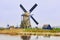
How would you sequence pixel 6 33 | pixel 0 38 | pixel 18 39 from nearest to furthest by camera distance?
pixel 0 38 → pixel 18 39 → pixel 6 33

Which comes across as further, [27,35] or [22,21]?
[22,21]

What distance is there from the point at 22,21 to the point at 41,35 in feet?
38.0

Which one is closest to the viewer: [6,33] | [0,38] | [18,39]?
[0,38]

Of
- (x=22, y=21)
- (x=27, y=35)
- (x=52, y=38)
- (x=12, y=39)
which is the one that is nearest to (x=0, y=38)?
(x=12, y=39)

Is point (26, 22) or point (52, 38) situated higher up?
point (26, 22)

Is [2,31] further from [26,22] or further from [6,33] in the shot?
[26,22]

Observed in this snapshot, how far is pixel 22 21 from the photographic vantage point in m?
53.7

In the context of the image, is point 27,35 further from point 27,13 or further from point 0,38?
point 27,13

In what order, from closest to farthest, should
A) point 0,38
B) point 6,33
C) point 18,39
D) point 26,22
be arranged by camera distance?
point 0,38 < point 18,39 < point 6,33 < point 26,22

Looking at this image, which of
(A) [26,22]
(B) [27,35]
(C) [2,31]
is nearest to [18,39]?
(B) [27,35]

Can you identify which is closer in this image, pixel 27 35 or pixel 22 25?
pixel 27 35

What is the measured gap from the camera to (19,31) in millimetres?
47188

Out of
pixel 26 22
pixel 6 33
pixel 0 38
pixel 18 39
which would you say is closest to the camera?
pixel 0 38

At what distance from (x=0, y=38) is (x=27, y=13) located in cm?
1493
